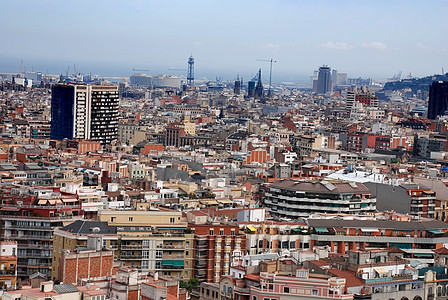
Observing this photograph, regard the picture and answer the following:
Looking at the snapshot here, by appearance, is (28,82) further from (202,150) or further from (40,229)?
(40,229)

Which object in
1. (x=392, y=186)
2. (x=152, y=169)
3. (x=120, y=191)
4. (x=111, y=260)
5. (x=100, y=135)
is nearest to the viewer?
(x=111, y=260)

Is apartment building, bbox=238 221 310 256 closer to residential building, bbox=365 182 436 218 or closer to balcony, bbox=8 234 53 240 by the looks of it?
balcony, bbox=8 234 53 240

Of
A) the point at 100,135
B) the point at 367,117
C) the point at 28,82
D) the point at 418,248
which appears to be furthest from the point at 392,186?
the point at 28,82

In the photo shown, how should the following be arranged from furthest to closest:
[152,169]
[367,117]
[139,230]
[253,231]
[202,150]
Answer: [367,117] < [202,150] < [152,169] < [253,231] < [139,230]

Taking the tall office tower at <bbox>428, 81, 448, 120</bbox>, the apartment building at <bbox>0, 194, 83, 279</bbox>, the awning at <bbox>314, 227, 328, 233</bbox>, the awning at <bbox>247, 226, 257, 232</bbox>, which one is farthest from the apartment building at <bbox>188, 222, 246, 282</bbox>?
the tall office tower at <bbox>428, 81, 448, 120</bbox>

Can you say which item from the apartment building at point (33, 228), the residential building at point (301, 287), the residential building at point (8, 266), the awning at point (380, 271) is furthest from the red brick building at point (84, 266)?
the awning at point (380, 271)

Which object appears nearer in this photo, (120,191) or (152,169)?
(120,191)

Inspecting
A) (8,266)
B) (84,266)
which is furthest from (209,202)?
(84,266)
